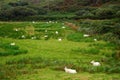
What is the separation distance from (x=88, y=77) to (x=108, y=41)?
11955mm

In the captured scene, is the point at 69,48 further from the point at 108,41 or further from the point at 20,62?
the point at 20,62

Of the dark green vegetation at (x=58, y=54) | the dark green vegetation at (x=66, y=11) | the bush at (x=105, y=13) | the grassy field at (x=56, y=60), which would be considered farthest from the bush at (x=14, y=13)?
the grassy field at (x=56, y=60)

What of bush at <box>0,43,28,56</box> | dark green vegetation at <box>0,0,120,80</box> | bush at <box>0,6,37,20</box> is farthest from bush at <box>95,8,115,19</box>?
bush at <box>0,43,28,56</box>

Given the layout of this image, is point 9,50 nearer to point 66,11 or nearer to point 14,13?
point 14,13

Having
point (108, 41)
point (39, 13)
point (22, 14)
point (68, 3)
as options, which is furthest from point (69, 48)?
point (68, 3)

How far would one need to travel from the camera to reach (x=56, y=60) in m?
21.1

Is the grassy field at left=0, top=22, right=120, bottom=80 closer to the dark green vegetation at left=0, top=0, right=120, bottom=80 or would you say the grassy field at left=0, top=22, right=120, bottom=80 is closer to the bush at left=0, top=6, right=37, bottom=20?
the dark green vegetation at left=0, top=0, right=120, bottom=80

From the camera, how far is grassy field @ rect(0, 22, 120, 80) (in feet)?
56.1

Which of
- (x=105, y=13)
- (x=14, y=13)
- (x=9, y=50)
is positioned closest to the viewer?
(x=9, y=50)

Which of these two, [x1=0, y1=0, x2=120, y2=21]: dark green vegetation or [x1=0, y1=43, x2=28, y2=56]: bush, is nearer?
[x1=0, y1=43, x2=28, y2=56]: bush

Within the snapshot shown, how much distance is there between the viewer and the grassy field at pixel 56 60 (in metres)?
17.1

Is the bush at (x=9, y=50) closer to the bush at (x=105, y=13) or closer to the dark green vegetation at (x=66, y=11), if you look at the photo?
the dark green vegetation at (x=66, y=11)

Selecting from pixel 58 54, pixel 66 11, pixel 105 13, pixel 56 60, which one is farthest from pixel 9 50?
pixel 66 11

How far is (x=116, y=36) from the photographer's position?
29625mm
